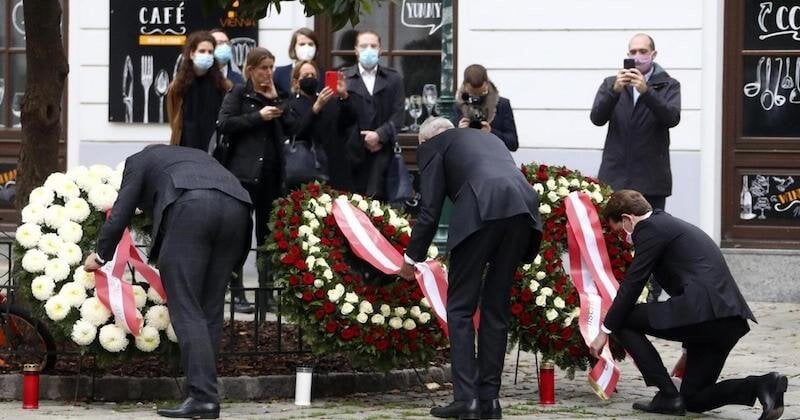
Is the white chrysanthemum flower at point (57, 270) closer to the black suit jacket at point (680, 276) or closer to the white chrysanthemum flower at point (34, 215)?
the white chrysanthemum flower at point (34, 215)

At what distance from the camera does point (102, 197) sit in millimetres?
10008

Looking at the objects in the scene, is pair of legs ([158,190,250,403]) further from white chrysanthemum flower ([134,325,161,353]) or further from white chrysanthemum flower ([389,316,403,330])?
white chrysanthemum flower ([389,316,403,330])

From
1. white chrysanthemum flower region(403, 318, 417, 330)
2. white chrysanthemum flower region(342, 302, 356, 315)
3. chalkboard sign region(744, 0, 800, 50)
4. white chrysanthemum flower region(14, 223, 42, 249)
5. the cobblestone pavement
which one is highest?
chalkboard sign region(744, 0, 800, 50)

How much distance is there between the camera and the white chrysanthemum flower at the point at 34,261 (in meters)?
9.77

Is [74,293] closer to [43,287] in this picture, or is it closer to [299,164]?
[43,287]

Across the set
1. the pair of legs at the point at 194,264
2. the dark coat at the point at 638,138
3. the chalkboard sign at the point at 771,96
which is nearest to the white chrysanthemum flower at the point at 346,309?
the pair of legs at the point at 194,264

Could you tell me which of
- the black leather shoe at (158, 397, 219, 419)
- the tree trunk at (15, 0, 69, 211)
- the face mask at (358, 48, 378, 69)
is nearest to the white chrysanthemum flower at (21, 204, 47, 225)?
the tree trunk at (15, 0, 69, 211)

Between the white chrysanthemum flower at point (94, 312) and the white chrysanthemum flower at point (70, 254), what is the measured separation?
11.7 inches

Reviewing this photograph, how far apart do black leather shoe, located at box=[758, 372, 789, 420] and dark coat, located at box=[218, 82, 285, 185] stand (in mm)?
4363

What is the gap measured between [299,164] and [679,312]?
392 centimetres

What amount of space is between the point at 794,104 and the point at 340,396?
6493 mm

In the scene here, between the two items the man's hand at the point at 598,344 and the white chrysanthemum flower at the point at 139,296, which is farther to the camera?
the man's hand at the point at 598,344

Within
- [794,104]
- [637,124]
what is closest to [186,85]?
[637,124]

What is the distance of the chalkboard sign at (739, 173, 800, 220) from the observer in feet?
49.8
